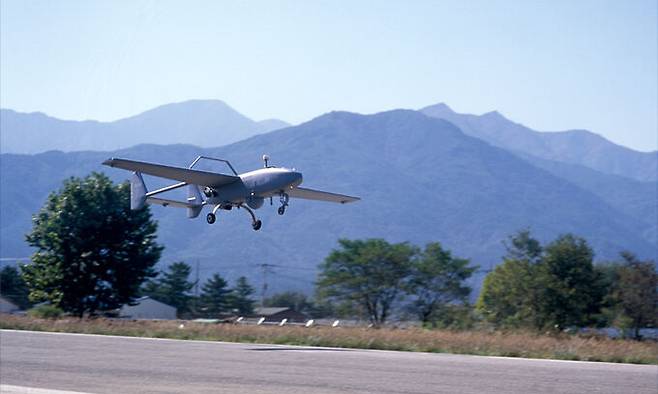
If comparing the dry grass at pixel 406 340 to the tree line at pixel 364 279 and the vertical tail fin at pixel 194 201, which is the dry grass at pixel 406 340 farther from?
the vertical tail fin at pixel 194 201

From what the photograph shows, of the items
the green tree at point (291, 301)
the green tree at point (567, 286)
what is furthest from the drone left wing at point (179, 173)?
the green tree at point (291, 301)

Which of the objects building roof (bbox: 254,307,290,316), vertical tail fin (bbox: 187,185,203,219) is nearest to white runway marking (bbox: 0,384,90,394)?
vertical tail fin (bbox: 187,185,203,219)

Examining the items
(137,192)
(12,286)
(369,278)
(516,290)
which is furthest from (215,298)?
(137,192)

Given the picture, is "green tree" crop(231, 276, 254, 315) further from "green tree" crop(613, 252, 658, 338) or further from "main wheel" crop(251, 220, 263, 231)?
"main wheel" crop(251, 220, 263, 231)

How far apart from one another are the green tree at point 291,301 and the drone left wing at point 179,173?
244ft

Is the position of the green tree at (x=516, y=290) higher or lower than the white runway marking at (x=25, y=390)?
higher

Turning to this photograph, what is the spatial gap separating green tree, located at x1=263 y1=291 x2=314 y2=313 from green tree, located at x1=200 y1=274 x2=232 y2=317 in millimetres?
4295

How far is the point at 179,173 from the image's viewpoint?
1711cm

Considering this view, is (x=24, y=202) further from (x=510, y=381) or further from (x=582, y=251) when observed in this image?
(x=510, y=381)

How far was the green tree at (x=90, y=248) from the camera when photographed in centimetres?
5556

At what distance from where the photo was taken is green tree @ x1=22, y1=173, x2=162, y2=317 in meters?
55.6

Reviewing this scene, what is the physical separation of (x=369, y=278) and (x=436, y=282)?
6.49m

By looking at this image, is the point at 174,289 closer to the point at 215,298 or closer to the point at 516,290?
the point at 215,298

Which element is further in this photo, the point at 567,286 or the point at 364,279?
the point at 364,279
